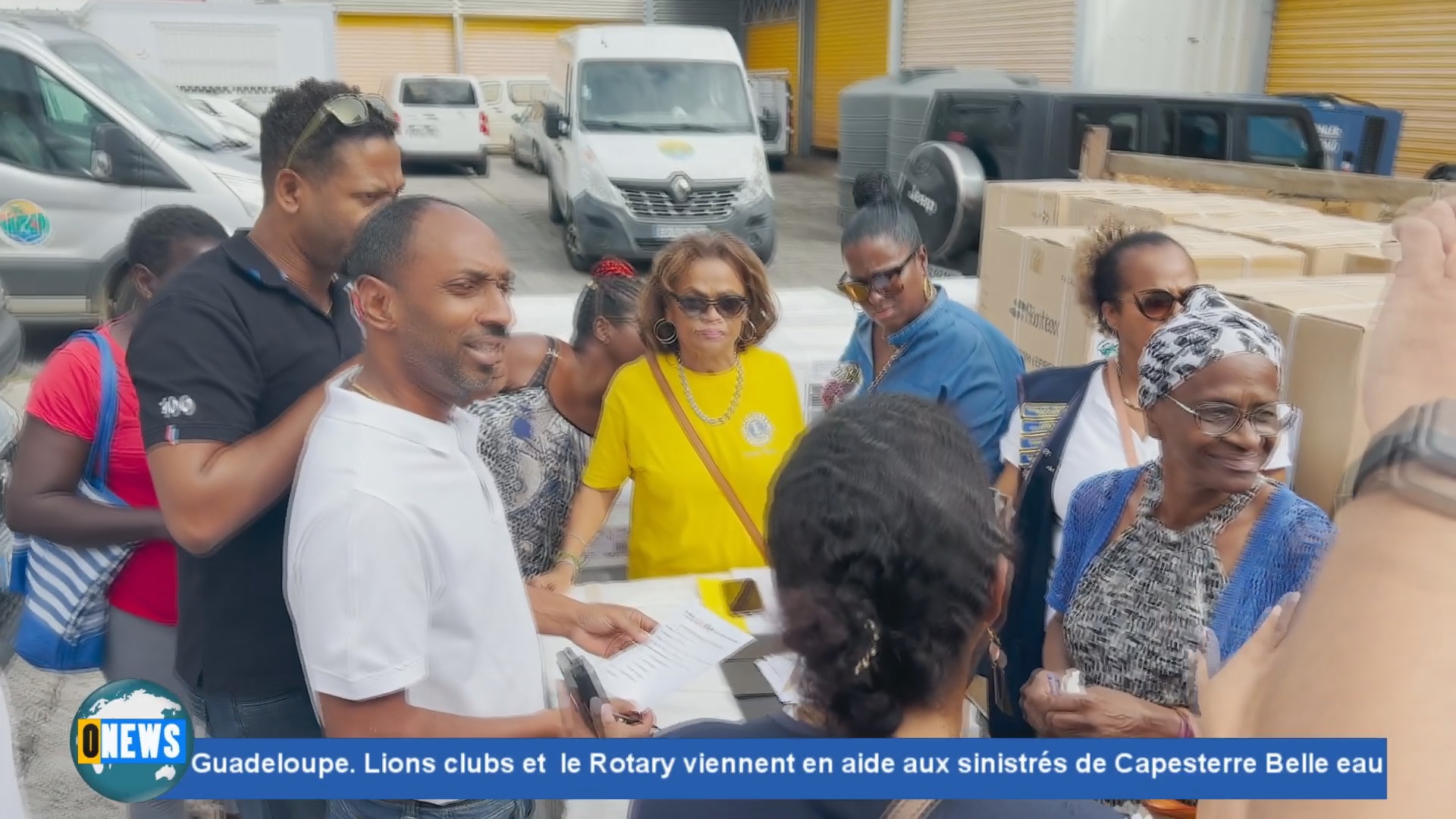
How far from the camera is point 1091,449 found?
2279 millimetres

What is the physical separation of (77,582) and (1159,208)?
3740 millimetres

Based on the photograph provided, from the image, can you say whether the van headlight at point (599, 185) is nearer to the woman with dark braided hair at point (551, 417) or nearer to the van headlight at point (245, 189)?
the van headlight at point (245, 189)

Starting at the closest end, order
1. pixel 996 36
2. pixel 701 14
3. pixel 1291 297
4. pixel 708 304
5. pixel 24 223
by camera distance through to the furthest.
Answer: pixel 1291 297 → pixel 708 304 → pixel 24 223 → pixel 996 36 → pixel 701 14

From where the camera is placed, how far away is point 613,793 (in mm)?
1244

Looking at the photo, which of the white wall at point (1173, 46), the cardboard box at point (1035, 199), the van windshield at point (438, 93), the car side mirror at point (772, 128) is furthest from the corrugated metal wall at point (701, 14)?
the cardboard box at point (1035, 199)

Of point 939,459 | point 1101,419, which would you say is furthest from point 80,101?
point 939,459

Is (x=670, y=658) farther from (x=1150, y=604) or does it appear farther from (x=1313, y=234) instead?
(x=1313, y=234)

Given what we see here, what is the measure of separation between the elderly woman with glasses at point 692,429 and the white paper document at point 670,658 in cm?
43

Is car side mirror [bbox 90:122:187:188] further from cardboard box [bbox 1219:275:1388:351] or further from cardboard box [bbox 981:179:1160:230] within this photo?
cardboard box [bbox 1219:275:1388:351]

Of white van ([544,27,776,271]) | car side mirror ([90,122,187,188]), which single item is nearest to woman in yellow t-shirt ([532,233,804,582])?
car side mirror ([90,122,187,188])

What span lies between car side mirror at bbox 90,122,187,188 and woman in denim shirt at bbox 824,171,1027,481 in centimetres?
554

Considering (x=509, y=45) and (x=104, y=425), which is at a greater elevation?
(x=509, y=45)

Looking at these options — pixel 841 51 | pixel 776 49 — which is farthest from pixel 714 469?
pixel 776 49

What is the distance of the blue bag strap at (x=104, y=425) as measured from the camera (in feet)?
6.86
